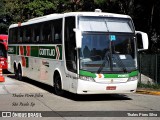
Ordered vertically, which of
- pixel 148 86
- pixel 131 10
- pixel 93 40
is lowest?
pixel 148 86

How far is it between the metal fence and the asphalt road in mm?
4017

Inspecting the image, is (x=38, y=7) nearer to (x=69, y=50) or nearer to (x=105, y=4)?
(x=105, y=4)

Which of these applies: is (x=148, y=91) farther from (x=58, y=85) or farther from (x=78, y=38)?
(x=78, y=38)

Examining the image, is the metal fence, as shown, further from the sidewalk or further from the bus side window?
the bus side window

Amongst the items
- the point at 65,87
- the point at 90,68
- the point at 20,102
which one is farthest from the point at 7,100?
the point at 90,68

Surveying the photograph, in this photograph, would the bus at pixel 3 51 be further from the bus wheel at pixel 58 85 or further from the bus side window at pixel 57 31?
the bus wheel at pixel 58 85

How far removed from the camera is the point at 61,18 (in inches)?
607

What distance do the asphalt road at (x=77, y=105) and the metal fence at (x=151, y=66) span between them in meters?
4.02

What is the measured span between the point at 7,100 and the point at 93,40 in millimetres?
3636

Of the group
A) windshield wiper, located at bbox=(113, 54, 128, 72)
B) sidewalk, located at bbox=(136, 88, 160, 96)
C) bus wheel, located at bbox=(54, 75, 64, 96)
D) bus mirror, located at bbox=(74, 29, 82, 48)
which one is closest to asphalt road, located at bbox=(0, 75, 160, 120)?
bus wheel, located at bbox=(54, 75, 64, 96)

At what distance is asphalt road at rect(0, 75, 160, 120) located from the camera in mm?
10984

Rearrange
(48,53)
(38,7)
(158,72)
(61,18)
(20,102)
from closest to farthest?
(20,102) → (61,18) → (48,53) → (158,72) → (38,7)

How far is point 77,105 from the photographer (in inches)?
514

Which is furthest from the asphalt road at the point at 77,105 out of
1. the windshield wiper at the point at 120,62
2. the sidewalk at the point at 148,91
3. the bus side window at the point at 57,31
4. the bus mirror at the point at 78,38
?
the bus side window at the point at 57,31
